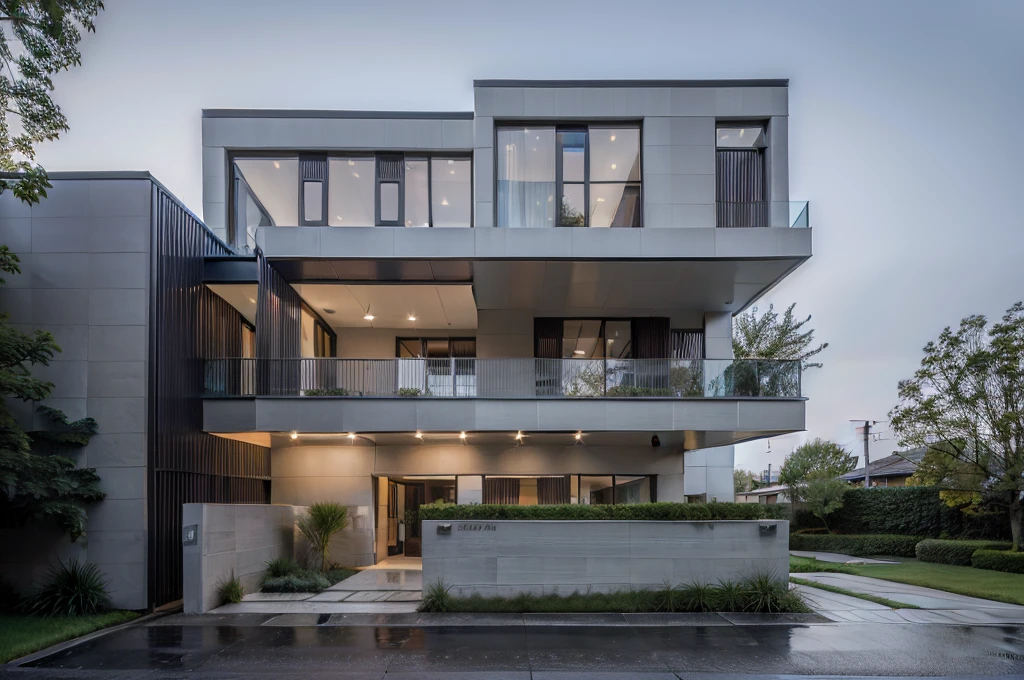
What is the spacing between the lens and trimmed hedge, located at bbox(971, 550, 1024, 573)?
1830cm

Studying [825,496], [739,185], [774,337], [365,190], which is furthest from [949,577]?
[774,337]

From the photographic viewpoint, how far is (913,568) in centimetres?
1972

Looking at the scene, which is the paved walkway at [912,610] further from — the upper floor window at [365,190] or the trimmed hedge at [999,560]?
the upper floor window at [365,190]

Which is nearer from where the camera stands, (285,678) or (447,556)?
(285,678)

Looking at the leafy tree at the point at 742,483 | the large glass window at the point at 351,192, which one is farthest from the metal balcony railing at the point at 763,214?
the leafy tree at the point at 742,483

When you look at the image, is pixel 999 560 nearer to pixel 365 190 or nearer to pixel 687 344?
pixel 687 344

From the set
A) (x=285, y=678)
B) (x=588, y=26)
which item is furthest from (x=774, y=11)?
(x=285, y=678)

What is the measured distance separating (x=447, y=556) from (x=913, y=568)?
15564mm

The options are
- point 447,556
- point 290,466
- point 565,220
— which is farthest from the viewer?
point 290,466

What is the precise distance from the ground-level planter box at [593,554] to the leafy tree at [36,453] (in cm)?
601

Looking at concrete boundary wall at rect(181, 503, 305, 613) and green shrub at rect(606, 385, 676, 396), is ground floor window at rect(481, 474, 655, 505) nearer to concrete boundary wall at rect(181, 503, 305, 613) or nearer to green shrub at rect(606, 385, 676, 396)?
green shrub at rect(606, 385, 676, 396)

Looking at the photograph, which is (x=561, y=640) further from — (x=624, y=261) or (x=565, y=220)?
(x=565, y=220)

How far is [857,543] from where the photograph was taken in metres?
27.2

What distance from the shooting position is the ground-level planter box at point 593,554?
39.3 feet
